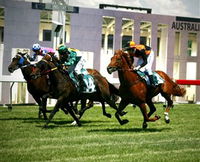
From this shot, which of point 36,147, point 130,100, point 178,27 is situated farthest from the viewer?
point 178,27

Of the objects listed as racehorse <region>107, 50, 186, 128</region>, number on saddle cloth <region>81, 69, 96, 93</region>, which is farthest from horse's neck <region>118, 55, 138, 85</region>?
number on saddle cloth <region>81, 69, 96, 93</region>

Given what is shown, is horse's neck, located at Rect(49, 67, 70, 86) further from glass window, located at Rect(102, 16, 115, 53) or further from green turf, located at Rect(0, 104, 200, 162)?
glass window, located at Rect(102, 16, 115, 53)

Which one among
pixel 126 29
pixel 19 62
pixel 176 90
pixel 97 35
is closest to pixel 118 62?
pixel 176 90

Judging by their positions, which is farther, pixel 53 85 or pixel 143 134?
pixel 53 85

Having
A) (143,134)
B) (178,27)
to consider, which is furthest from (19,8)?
(143,134)

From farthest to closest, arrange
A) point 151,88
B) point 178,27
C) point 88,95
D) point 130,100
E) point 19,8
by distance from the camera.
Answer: point 178,27, point 19,8, point 88,95, point 151,88, point 130,100

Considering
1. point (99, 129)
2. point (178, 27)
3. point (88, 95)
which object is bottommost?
point (99, 129)

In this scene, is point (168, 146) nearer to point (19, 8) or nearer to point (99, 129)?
point (99, 129)

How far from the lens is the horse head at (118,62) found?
9.55 m

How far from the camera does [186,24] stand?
3148 centimetres

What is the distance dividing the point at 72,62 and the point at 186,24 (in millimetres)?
22137

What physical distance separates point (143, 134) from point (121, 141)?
121 cm

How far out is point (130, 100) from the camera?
9906mm

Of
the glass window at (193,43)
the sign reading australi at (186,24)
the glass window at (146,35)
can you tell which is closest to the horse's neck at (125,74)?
the sign reading australi at (186,24)
